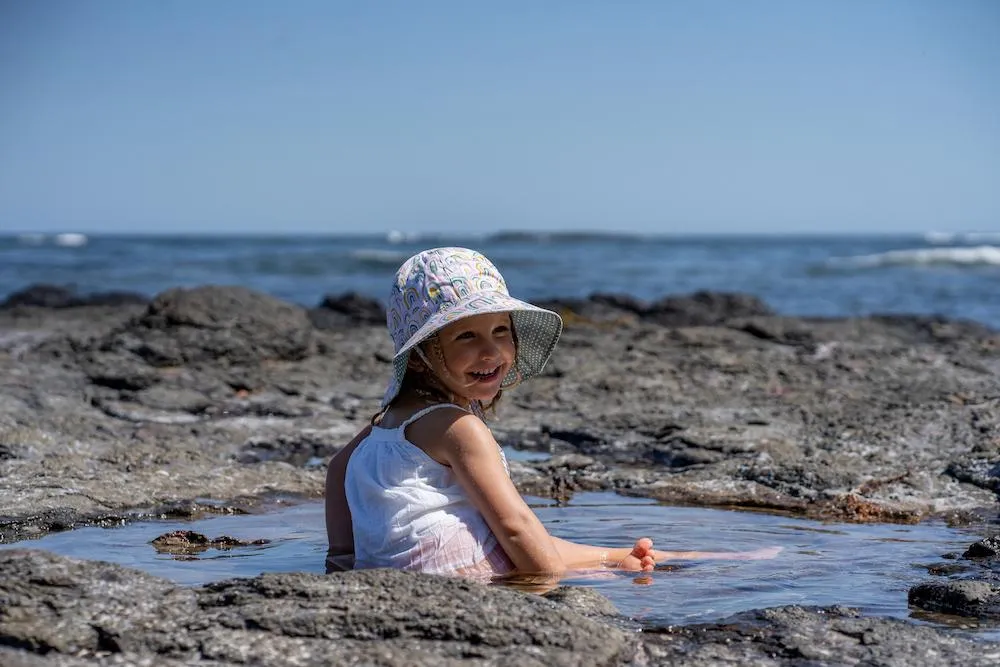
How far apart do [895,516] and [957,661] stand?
2.18 meters

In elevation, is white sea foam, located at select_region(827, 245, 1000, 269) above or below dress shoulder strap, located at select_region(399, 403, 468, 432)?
above

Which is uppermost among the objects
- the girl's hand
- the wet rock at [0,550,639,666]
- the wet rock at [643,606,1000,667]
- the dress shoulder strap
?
the dress shoulder strap

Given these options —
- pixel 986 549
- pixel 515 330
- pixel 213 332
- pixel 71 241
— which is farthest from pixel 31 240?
pixel 986 549

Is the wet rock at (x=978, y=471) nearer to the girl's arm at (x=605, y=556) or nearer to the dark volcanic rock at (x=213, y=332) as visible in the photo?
the girl's arm at (x=605, y=556)

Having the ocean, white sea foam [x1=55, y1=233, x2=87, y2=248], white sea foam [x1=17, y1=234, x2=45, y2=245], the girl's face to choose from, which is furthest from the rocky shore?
white sea foam [x1=17, y1=234, x2=45, y2=245]

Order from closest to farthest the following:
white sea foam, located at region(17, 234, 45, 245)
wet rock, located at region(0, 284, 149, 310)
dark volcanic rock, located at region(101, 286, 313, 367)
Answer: dark volcanic rock, located at region(101, 286, 313, 367)
wet rock, located at region(0, 284, 149, 310)
white sea foam, located at region(17, 234, 45, 245)

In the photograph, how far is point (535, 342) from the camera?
3924 mm

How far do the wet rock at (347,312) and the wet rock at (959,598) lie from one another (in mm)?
8763

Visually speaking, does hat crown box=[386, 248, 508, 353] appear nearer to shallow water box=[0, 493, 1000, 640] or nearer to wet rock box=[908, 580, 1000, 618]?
shallow water box=[0, 493, 1000, 640]

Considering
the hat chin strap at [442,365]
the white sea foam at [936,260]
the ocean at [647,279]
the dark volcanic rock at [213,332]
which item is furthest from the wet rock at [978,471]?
the white sea foam at [936,260]

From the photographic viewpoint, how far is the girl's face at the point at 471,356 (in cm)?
356

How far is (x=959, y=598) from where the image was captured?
3299mm

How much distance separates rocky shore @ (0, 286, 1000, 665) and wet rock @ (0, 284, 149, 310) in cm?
149

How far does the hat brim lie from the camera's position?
344 centimetres
